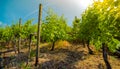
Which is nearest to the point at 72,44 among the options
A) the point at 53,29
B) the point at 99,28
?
the point at 53,29

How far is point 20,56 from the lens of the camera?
31.6 m

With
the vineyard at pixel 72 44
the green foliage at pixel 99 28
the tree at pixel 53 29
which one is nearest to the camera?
the green foliage at pixel 99 28

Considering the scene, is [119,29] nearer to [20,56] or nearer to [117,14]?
[117,14]

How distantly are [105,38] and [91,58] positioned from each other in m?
6.65

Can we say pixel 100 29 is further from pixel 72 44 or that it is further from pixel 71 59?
pixel 72 44

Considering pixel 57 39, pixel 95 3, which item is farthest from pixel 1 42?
pixel 95 3

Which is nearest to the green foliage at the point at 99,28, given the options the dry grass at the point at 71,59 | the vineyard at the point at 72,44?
the vineyard at the point at 72,44

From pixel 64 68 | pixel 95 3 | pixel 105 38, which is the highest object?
pixel 95 3

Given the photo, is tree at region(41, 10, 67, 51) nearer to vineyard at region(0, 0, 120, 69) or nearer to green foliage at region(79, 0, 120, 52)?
vineyard at region(0, 0, 120, 69)

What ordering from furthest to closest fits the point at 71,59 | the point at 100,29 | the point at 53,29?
the point at 53,29, the point at 71,59, the point at 100,29

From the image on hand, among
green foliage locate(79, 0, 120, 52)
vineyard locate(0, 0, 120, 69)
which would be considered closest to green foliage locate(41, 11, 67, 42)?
vineyard locate(0, 0, 120, 69)

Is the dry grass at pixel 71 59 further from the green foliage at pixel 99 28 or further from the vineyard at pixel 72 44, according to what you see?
the green foliage at pixel 99 28

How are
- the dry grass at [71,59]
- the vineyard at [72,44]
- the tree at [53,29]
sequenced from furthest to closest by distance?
the tree at [53,29] < the dry grass at [71,59] < the vineyard at [72,44]

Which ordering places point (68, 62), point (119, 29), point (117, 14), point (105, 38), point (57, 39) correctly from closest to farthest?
point (117, 14)
point (119, 29)
point (105, 38)
point (68, 62)
point (57, 39)
